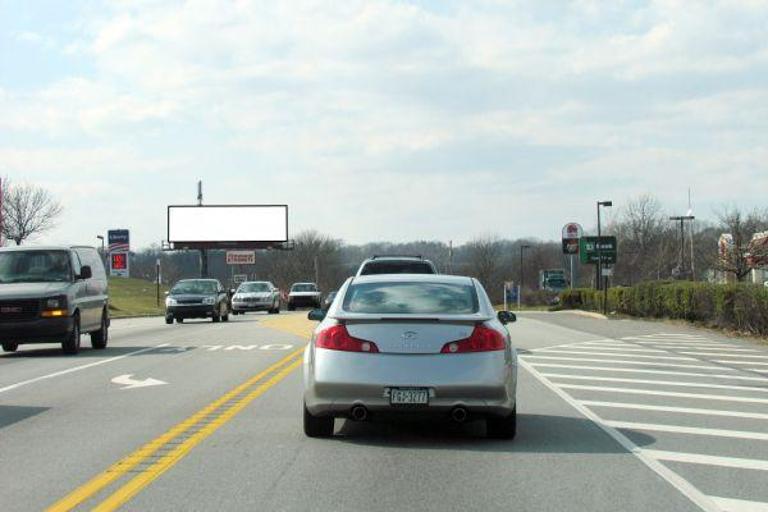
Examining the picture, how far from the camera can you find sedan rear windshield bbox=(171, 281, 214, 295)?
37125 millimetres

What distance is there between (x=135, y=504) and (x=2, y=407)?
5.95m

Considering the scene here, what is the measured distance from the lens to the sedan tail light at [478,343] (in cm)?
851

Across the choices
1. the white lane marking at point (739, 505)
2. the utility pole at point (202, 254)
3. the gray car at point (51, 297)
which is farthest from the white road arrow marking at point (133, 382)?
the utility pole at point (202, 254)

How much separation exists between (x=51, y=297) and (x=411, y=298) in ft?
38.2

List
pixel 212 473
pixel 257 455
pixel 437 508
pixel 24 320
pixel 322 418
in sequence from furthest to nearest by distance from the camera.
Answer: pixel 24 320
pixel 322 418
pixel 257 455
pixel 212 473
pixel 437 508

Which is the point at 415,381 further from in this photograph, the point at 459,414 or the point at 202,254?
the point at 202,254

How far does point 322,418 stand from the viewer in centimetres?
901

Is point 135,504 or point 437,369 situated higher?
point 437,369

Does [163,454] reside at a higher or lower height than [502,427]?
lower

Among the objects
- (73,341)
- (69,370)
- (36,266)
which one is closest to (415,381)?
(69,370)

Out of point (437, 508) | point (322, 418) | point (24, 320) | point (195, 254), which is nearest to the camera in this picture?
point (437, 508)

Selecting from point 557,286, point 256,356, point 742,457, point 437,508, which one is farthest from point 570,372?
point 557,286

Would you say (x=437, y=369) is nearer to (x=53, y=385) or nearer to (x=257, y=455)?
(x=257, y=455)

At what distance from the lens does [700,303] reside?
103ft
